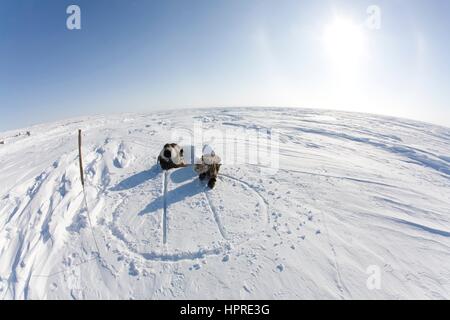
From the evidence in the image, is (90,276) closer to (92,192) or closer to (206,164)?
(92,192)

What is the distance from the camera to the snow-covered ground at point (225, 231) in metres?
4.54

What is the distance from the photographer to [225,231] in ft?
18.9

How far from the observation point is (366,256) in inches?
202

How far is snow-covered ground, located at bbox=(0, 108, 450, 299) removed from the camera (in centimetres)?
454

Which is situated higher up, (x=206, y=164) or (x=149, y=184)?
(x=206, y=164)

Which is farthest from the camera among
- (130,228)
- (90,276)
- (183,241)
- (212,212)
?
(212,212)

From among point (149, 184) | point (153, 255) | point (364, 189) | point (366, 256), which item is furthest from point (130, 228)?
point (364, 189)
